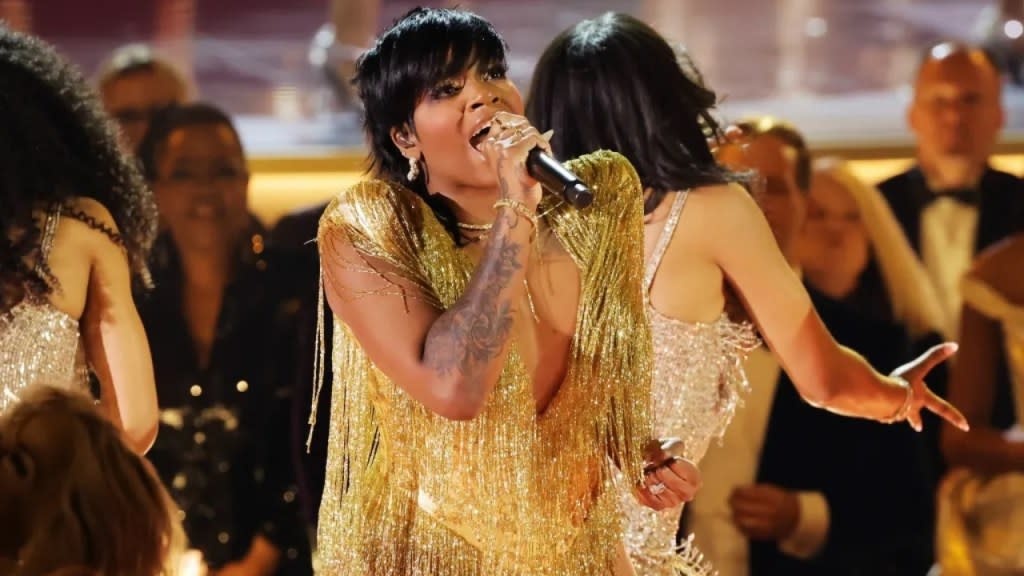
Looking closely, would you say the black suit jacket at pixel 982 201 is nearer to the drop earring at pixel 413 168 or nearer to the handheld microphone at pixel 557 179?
the drop earring at pixel 413 168

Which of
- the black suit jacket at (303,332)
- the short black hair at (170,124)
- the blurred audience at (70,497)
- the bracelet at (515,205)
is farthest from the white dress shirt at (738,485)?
the blurred audience at (70,497)

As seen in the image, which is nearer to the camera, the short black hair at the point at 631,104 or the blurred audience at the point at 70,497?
the blurred audience at the point at 70,497

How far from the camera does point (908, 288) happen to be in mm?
4301

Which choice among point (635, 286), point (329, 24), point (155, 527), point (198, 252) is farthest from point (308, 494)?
point (329, 24)

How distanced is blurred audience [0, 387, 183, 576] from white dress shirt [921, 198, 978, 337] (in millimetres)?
3175

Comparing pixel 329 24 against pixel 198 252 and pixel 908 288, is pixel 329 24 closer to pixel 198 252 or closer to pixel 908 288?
pixel 198 252

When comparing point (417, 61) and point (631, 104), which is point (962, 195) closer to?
point (631, 104)

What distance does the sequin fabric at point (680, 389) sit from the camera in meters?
2.68

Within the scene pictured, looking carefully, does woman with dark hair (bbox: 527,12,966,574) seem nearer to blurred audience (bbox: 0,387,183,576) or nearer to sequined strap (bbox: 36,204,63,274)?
sequined strap (bbox: 36,204,63,274)

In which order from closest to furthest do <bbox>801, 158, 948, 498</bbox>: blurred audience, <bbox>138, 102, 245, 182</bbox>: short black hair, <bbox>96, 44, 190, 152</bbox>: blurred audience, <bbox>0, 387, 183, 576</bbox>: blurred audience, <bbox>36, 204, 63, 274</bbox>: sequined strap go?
<bbox>0, 387, 183, 576</bbox>: blurred audience, <bbox>36, 204, 63, 274</bbox>: sequined strap, <bbox>138, 102, 245, 182</bbox>: short black hair, <bbox>801, 158, 948, 498</bbox>: blurred audience, <bbox>96, 44, 190, 152</bbox>: blurred audience

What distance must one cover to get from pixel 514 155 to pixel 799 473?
197 cm

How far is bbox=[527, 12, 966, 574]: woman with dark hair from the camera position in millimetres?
2678

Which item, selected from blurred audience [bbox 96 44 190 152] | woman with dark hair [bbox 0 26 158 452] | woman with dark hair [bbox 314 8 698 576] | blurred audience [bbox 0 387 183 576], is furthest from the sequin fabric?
blurred audience [bbox 96 44 190 152]

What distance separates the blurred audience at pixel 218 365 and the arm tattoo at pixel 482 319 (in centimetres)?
181
